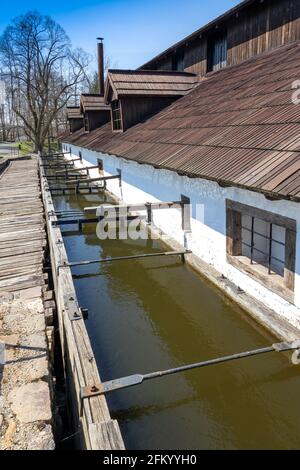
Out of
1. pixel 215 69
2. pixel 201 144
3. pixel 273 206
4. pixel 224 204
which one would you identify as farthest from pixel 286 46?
pixel 273 206

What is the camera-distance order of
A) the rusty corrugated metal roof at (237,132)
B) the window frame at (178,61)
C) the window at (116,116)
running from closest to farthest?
the rusty corrugated metal roof at (237,132) < the window at (116,116) < the window frame at (178,61)

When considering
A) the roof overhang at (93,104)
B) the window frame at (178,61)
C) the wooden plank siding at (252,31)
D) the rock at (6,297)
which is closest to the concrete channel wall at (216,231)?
the rock at (6,297)

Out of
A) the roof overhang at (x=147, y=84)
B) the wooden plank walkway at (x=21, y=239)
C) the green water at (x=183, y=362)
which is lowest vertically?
the green water at (x=183, y=362)

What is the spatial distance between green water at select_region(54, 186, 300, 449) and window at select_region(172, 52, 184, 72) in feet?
38.2

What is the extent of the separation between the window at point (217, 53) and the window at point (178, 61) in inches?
91.1

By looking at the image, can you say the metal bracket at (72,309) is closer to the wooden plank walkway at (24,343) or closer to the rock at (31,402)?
the wooden plank walkway at (24,343)

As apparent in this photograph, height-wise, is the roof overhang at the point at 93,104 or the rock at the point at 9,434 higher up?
the roof overhang at the point at 93,104

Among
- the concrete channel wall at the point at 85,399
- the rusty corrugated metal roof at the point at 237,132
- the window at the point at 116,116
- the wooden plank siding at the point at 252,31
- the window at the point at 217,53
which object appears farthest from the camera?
the window at the point at 116,116

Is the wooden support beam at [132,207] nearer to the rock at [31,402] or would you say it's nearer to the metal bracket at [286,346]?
the metal bracket at [286,346]

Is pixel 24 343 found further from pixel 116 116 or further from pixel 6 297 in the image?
pixel 116 116

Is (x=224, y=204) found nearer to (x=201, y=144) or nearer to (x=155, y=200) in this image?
(x=201, y=144)

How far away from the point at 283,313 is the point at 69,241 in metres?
6.54

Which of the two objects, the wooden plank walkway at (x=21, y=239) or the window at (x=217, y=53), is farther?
the window at (x=217, y=53)

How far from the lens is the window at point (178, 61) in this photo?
16.1 metres
